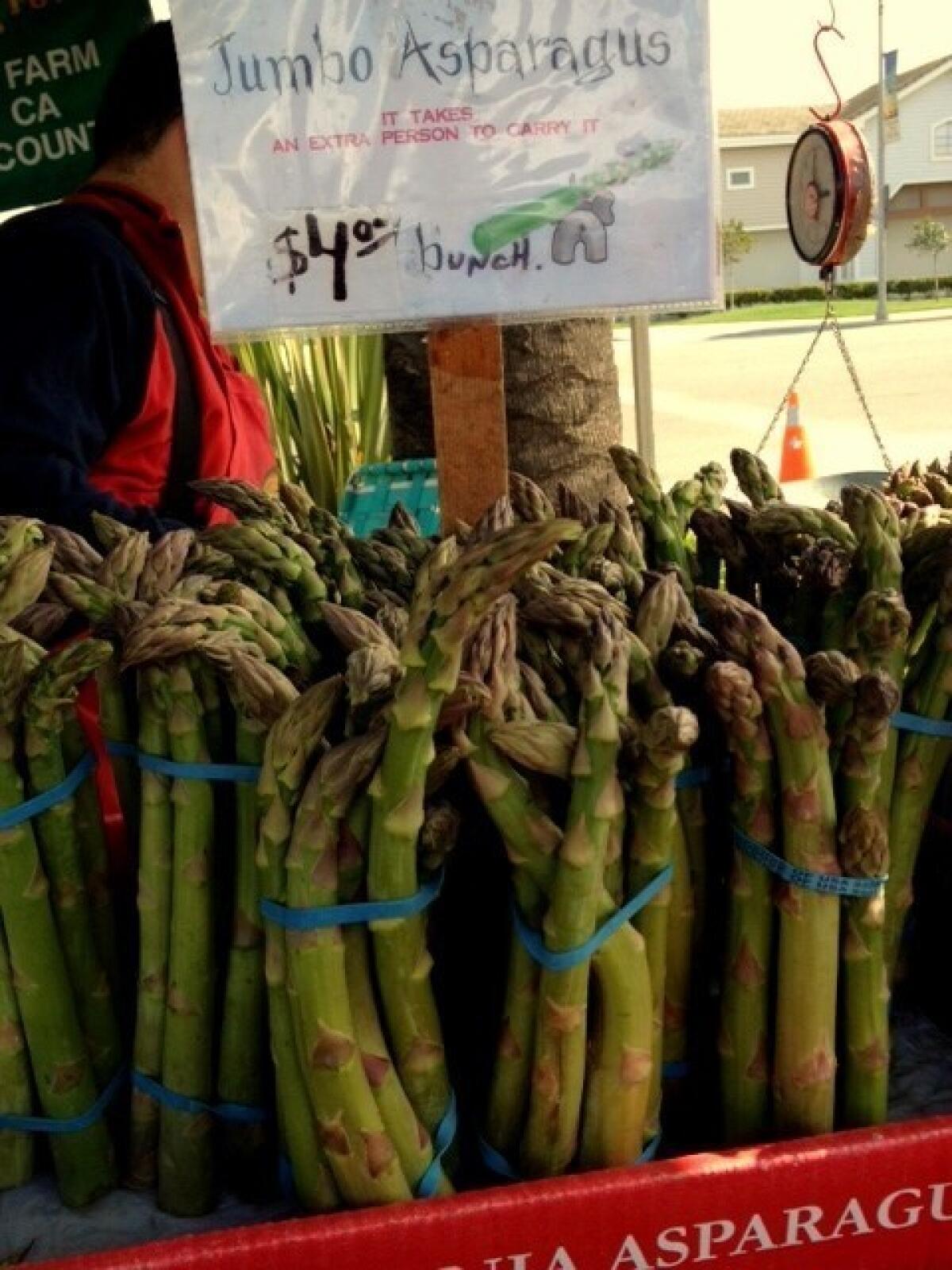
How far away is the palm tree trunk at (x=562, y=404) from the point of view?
434 cm

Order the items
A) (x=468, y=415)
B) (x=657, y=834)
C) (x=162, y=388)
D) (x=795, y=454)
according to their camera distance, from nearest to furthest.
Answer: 1. (x=657, y=834)
2. (x=468, y=415)
3. (x=162, y=388)
4. (x=795, y=454)

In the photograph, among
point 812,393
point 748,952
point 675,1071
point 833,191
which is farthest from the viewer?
point 812,393

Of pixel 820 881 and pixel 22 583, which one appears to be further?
pixel 22 583

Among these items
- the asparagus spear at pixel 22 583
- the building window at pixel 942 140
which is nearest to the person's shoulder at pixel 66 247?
the asparagus spear at pixel 22 583

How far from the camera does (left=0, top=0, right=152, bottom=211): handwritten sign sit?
411cm

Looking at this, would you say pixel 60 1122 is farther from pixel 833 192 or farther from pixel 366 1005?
pixel 833 192

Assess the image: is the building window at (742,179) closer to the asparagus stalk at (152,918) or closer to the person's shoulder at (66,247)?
the person's shoulder at (66,247)

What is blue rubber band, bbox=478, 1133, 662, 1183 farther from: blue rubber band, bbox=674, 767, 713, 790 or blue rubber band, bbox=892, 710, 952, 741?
blue rubber band, bbox=892, 710, 952, 741

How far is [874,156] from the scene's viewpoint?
150ft

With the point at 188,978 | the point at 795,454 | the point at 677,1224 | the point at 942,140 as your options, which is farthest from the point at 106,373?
the point at 942,140

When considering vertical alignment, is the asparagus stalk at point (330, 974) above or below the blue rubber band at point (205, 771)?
below

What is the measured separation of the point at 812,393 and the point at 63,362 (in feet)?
51.5

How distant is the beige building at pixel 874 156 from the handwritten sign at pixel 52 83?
4530 cm

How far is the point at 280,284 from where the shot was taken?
85.2 inches
